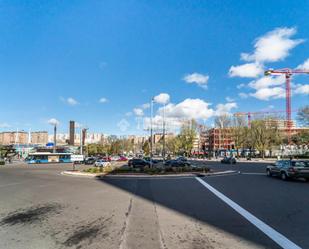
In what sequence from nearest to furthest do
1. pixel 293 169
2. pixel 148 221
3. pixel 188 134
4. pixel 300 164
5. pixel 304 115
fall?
pixel 148 221
pixel 293 169
pixel 300 164
pixel 304 115
pixel 188 134

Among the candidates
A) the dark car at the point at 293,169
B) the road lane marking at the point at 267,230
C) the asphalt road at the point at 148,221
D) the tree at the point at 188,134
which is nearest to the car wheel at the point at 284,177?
the dark car at the point at 293,169

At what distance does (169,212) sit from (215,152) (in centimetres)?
10274

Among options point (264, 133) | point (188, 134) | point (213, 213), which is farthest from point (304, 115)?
point (213, 213)

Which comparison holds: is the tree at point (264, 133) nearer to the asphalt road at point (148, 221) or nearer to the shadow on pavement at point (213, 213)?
the asphalt road at point (148, 221)

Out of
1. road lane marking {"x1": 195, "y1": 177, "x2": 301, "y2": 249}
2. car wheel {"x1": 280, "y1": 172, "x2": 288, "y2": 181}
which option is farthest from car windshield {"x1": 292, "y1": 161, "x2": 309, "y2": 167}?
road lane marking {"x1": 195, "y1": 177, "x2": 301, "y2": 249}

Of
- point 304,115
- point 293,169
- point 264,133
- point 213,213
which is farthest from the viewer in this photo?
point 264,133

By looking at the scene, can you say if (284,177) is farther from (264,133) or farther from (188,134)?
(188,134)

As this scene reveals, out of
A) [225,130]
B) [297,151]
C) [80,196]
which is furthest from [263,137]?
[80,196]

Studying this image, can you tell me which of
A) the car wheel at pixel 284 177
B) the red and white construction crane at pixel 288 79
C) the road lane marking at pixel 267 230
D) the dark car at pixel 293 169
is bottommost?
the car wheel at pixel 284 177

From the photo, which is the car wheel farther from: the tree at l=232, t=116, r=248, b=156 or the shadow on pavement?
the tree at l=232, t=116, r=248, b=156

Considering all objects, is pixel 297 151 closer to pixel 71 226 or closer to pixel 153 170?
pixel 153 170

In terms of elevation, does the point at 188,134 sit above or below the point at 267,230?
above

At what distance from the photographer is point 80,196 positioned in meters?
13.0

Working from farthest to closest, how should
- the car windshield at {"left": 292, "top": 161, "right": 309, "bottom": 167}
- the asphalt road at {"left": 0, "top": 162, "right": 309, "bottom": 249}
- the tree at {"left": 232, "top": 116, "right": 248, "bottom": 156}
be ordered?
the tree at {"left": 232, "top": 116, "right": 248, "bottom": 156} → the car windshield at {"left": 292, "top": 161, "right": 309, "bottom": 167} → the asphalt road at {"left": 0, "top": 162, "right": 309, "bottom": 249}
